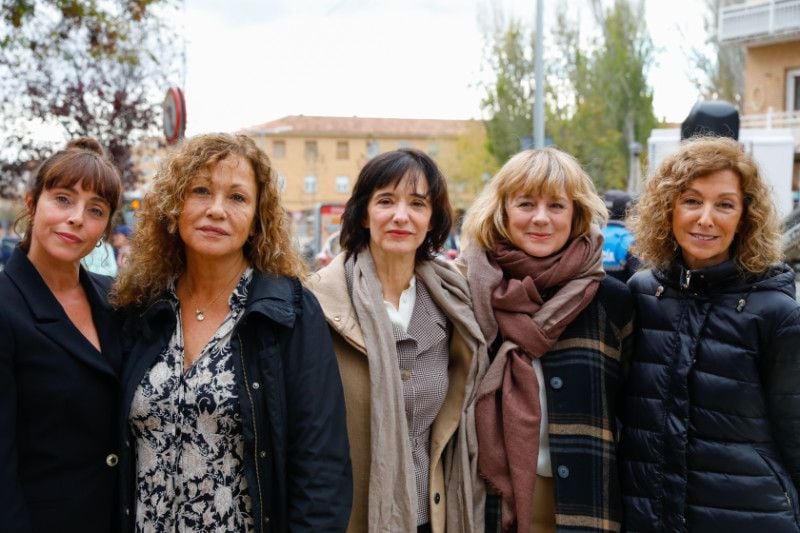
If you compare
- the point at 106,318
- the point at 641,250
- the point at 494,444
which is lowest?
the point at 494,444

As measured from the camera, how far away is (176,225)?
2.65m

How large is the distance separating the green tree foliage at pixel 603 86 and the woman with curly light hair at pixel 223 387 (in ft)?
85.1

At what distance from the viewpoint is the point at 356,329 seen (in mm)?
2863

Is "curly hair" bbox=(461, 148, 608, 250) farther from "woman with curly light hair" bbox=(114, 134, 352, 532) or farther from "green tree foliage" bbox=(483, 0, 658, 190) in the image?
"green tree foliage" bbox=(483, 0, 658, 190)

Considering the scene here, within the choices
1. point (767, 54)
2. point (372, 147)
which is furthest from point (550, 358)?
point (372, 147)

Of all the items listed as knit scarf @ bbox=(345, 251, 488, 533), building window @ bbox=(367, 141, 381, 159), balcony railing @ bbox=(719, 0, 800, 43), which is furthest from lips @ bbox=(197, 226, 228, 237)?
building window @ bbox=(367, 141, 381, 159)

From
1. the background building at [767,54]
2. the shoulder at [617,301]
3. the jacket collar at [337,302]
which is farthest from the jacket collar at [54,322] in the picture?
the background building at [767,54]

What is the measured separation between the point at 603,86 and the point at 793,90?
21.4 ft

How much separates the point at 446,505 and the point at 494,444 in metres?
0.30

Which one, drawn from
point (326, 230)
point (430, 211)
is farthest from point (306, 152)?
point (430, 211)

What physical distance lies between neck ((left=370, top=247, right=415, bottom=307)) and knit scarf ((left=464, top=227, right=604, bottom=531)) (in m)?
0.31

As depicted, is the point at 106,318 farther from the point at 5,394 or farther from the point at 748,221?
the point at 748,221

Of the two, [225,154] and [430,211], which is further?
[430,211]

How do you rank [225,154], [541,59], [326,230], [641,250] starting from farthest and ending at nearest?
[326,230] → [541,59] → [641,250] → [225,154]
